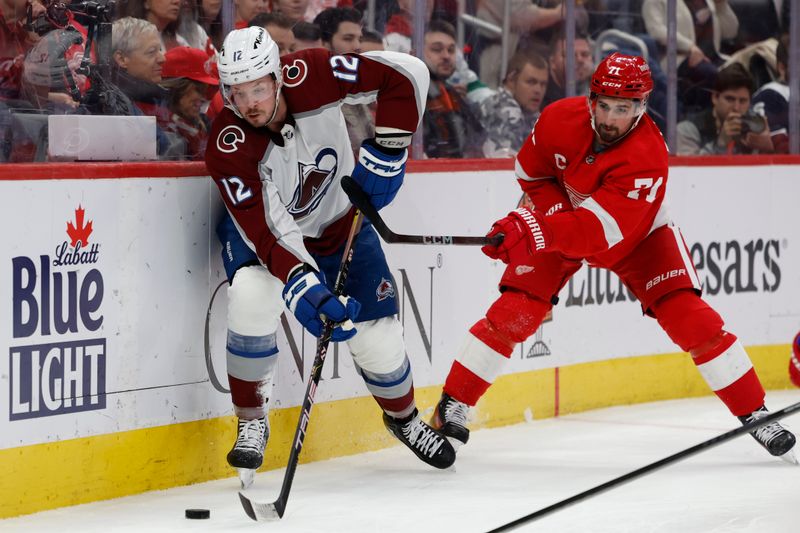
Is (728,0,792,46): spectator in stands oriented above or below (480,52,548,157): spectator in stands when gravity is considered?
above

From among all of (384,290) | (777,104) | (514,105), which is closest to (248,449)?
(384,290)

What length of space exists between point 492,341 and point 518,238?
1.80 ft

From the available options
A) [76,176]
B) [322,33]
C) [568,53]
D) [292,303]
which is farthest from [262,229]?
[568,53]

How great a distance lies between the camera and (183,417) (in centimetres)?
377

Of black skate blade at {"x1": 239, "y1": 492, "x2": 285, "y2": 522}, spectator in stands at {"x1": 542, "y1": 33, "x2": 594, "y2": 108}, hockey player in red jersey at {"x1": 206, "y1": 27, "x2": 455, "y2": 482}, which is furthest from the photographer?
spectator in stands at {"x1": 542, "y1": 33, "x2": 594, "y2": 108}

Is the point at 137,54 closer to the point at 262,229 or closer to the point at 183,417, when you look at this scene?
the point at 262,229

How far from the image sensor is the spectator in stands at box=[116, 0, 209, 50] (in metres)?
3.75

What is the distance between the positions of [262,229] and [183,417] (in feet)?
1.94

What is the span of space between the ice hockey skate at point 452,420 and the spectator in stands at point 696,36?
198 centimetres

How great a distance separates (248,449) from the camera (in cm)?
369

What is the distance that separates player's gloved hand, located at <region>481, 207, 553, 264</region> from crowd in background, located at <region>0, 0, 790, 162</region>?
0.91 metres

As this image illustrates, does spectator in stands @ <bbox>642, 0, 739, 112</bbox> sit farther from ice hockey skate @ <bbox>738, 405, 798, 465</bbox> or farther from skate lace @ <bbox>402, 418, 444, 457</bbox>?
skate lace @ <bbox>402, 418, 444, 457</bbox>

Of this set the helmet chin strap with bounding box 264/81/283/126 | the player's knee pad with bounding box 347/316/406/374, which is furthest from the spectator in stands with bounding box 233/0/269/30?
the player's knee pad with bounding box 347/316/406/374

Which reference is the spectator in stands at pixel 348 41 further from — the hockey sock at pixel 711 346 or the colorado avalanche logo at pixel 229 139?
the hockey sock at pixel 711 346
